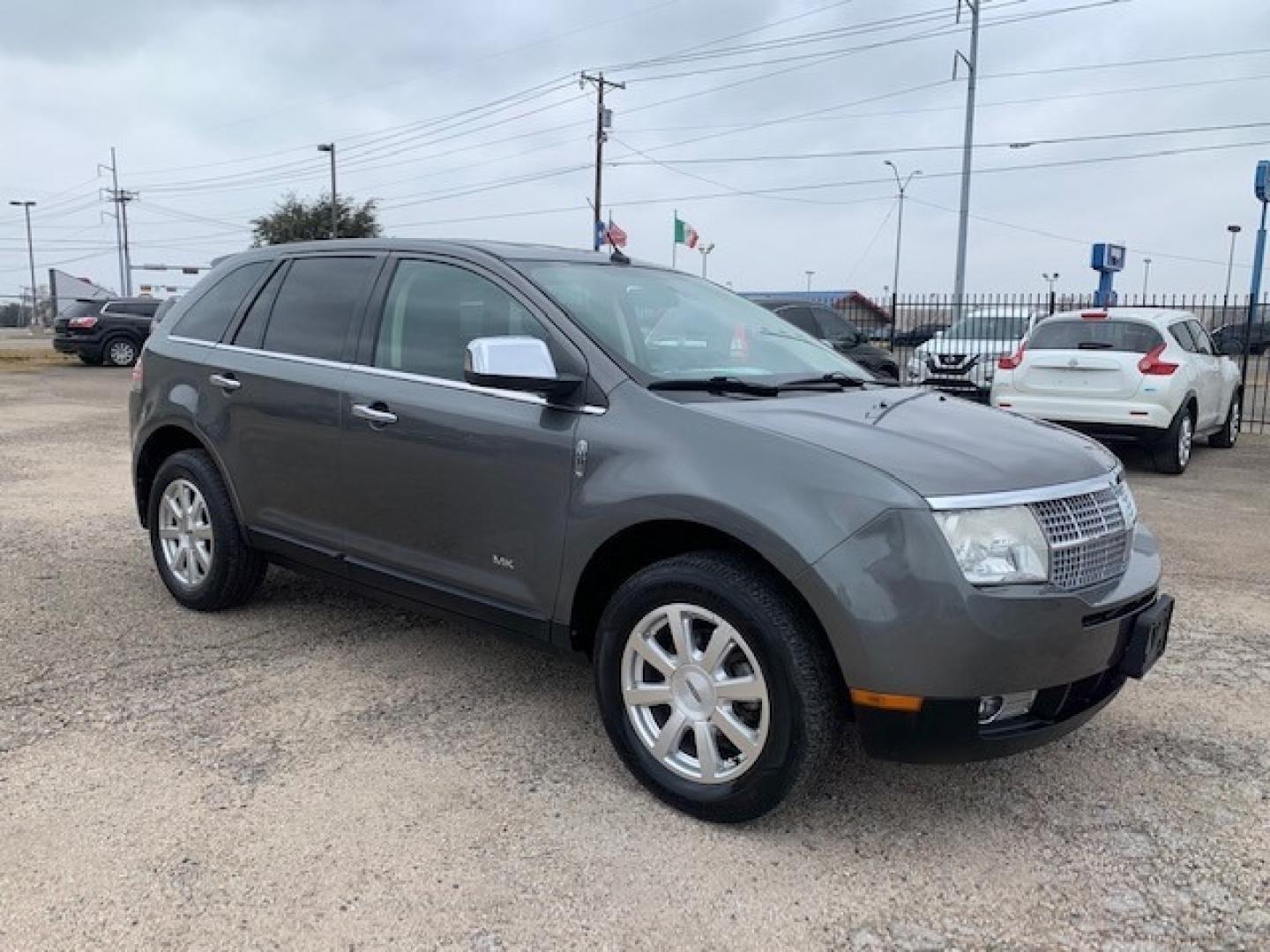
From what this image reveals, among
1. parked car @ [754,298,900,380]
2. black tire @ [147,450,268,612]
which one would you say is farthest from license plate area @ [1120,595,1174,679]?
parked car @ [754,298,900,380]

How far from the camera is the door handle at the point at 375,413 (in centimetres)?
377

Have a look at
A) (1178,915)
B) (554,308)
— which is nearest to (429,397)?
(554,308)

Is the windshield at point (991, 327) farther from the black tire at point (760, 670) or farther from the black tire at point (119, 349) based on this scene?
the black tire at point (119, 349)

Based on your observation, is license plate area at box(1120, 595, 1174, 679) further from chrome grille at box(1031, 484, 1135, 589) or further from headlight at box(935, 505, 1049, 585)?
headlight at box(935, 505, 1049, 585)

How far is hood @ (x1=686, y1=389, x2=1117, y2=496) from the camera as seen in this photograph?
277 centimetres

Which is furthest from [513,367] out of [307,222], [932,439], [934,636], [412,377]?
[307,222]

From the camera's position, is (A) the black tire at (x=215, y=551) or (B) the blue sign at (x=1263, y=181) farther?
(B) the blue sign at (x=1263, y=181)

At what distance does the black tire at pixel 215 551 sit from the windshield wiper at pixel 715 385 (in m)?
2.27

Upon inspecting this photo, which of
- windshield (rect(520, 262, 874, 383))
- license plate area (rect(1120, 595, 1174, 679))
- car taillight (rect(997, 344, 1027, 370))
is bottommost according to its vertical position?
license plate area (rect(1120, 595, 1174, 679))

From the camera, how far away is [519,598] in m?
3.42

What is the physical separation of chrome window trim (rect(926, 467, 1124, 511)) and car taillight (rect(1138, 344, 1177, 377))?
23.5 feet

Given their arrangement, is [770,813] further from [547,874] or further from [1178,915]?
[1178,915]

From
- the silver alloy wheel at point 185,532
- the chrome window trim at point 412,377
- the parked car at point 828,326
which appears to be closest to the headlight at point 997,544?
the chrome window trim at point 412,377

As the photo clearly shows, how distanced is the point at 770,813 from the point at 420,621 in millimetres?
2258
